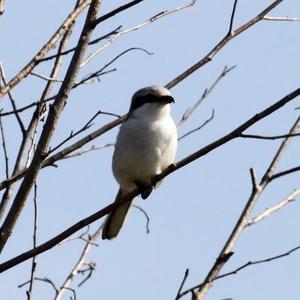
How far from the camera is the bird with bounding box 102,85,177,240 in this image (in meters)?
3.83

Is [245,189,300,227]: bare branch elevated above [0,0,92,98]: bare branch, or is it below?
below

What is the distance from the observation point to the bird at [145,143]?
383 cm

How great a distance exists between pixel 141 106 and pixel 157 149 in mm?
329

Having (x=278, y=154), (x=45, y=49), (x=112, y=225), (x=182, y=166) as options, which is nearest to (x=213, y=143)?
(x=182, y=166)

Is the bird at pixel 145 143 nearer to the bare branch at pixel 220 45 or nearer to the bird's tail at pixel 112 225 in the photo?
the bird's tail at pixel 112 225

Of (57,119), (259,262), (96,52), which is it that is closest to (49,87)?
(96,52)

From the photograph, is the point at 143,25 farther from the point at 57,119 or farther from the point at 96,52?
the point at 57,119

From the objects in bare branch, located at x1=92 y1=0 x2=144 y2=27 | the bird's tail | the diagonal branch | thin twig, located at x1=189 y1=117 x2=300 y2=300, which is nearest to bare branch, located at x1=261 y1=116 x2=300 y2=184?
thin twig, located at x1=189 y1=117 x2=300 y2=300

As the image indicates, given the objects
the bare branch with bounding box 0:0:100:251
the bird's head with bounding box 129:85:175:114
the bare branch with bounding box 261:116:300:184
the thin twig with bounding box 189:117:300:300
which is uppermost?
the bird's head with bounding box 129:85:175:114

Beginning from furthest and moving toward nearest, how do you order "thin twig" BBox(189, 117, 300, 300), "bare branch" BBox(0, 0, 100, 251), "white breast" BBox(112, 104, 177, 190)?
"white breast" BBox(112, 104, 177, 190) < "bare branch" BBox(0, 0, 100, 251) < "thin twig" BBox(189, 117, 300, 300)

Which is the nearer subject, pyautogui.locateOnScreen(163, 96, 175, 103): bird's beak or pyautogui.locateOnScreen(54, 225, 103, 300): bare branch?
pyautogui.locateOnScreen(54, 225, 103, 300): bare branch

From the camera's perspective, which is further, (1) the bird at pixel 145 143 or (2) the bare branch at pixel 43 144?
(1) the bird at pixel 145 143

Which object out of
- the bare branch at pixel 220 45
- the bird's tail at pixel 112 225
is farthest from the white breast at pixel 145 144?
the bare branch at pixel 220 45

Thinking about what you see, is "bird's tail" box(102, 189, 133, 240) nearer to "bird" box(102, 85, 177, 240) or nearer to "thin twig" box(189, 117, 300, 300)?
"bird" box(102, 85, 177, 240)
